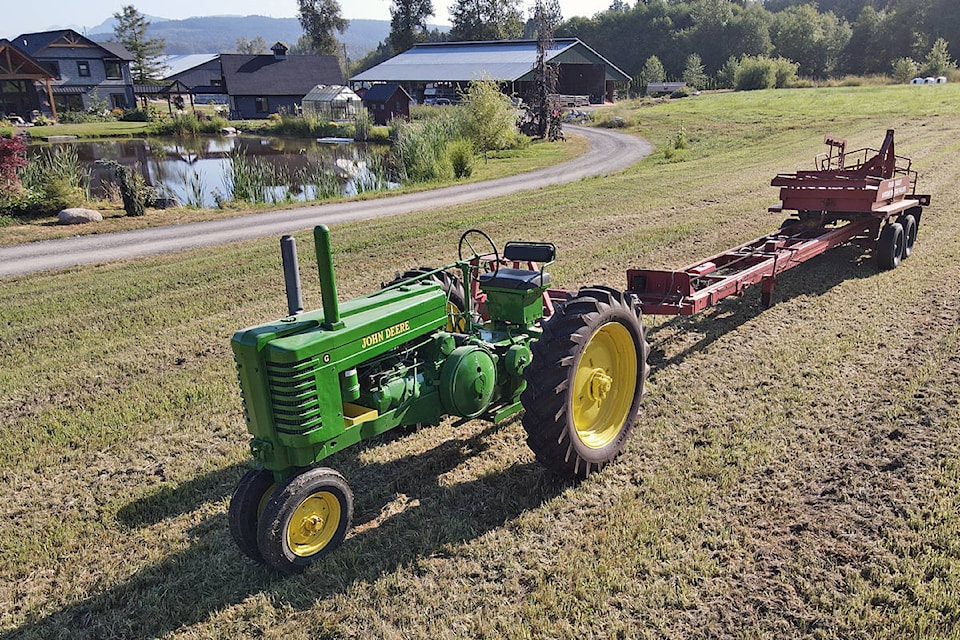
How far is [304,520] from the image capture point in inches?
146

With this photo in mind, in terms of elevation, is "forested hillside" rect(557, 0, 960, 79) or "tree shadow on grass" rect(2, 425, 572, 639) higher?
"forested hillside" rect(557, 0, 960, 79)

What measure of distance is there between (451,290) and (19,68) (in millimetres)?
56343

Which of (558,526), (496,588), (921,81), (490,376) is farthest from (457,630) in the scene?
(921,81)

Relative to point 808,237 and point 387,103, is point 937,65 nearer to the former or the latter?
point 387,103

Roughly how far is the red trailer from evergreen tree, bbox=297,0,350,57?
7953 centimetres

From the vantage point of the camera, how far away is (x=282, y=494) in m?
3.56

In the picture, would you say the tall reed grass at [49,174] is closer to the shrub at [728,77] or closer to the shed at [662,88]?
the shed at [662,88]

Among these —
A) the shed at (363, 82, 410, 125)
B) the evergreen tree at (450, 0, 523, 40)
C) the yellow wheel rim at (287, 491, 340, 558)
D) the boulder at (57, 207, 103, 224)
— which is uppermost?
the evergreen tree at (450, 0, 523, 40)

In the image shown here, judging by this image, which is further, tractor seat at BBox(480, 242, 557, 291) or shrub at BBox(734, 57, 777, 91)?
shrub at BBox(734, 57, 777, 91)

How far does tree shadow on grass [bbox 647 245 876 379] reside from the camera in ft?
21.9

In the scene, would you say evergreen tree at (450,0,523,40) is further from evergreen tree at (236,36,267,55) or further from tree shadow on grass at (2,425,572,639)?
tree shadow on grass at (2,425,572,639)

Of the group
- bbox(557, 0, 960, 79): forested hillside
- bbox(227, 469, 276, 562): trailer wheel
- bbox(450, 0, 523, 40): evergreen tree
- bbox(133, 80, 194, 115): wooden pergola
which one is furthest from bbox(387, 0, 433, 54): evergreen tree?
bbox(227, 469, 276, 562): trailer wheel

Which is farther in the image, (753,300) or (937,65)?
(937,65)

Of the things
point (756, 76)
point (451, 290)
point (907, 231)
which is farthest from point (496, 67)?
point (451, 290)
